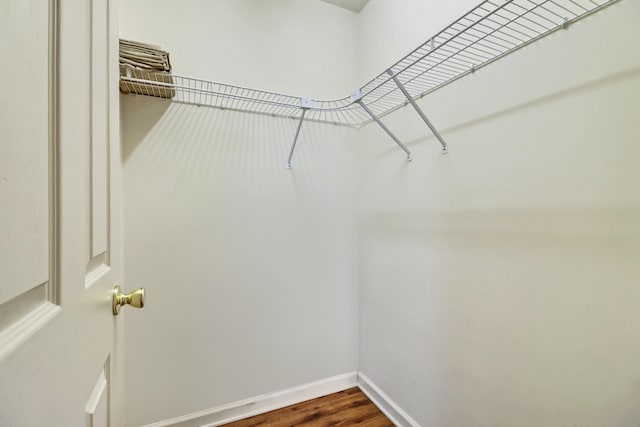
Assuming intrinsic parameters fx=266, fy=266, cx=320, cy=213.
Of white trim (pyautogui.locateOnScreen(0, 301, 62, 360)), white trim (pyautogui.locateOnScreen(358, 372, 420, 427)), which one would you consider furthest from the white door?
white trim (pyautogui.locateOnScreen(358, 372, 420, 427))

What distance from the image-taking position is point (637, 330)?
688mm

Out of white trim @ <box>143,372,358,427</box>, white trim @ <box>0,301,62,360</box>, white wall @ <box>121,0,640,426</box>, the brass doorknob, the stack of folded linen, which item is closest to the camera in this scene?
white trim @ <box>0,301,62,360</box>

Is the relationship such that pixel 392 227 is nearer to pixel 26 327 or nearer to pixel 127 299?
pixel 127 299

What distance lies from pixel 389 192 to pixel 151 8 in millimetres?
1545

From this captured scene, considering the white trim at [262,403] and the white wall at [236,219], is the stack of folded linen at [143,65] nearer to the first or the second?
the white wall at [236,219]

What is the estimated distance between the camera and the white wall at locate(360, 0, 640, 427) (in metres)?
0.72

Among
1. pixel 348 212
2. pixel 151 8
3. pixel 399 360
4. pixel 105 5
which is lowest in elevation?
pixel 399 360

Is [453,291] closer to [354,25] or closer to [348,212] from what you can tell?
[348,212]

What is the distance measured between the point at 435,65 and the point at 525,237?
66 centimetres

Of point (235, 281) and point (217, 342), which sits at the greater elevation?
point (235, 281)

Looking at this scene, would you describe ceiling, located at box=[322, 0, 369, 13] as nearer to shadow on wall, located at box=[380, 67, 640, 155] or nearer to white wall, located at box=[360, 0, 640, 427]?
white wall, located at box=[360, 0, 640, 427]

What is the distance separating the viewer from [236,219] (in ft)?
4.94

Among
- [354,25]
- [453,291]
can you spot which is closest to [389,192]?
[453,291]

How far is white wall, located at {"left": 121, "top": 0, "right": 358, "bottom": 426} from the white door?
89cm
